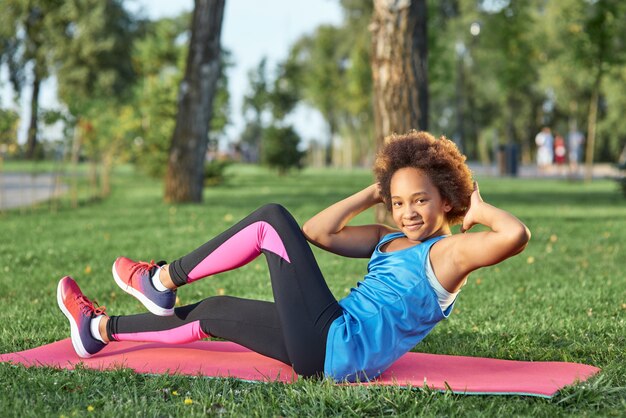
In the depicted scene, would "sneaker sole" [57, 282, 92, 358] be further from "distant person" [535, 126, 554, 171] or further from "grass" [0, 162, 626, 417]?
"distant person" [535, 126, 554, 171]

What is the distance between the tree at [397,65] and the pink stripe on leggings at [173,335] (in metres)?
7.09

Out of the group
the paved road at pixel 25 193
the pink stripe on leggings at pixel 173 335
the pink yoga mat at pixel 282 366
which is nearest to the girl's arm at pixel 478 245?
the pink yoga mat at pixel 282 366

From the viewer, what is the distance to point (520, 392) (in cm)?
394

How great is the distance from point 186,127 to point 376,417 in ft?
42.7

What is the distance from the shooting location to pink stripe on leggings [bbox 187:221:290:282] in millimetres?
4172

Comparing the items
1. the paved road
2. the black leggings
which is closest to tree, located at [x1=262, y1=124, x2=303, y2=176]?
the paved road

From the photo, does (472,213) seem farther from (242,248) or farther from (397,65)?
(397,65)

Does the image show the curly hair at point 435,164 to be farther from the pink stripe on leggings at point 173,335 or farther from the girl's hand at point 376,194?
the pink stripe on leggings at point 173,335

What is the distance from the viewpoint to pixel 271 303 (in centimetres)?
429

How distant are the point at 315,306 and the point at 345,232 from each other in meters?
0.57

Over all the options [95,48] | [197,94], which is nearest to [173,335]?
[197,94]

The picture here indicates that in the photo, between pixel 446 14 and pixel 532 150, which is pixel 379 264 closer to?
pixel 446 14

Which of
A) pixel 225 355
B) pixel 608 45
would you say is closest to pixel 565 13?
pixel 608 45

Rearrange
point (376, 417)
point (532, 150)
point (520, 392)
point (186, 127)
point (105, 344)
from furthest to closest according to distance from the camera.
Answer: point (532, 150) → point (186, 127) → point (105, 344) → point (520, 392) → point (376, 417)
